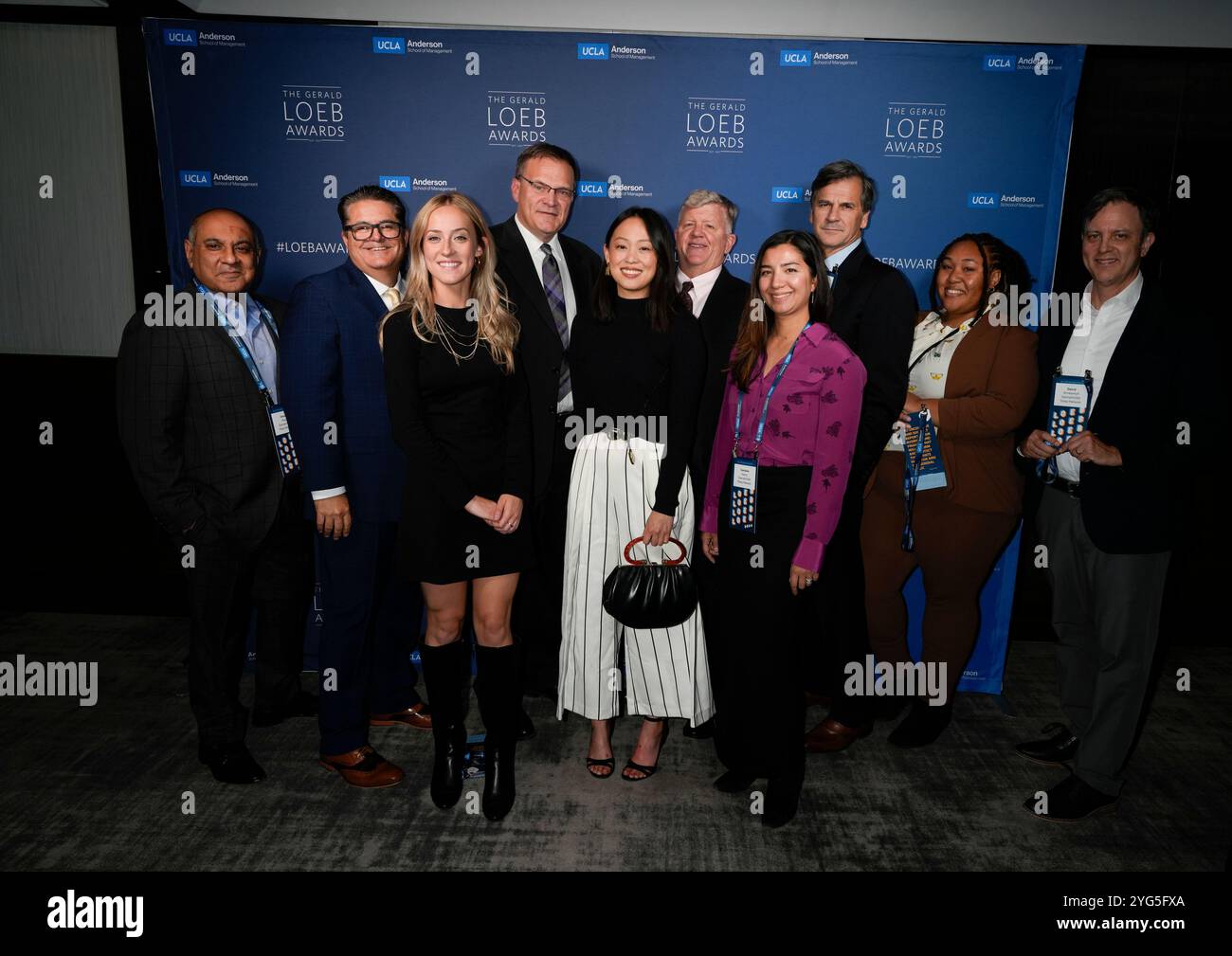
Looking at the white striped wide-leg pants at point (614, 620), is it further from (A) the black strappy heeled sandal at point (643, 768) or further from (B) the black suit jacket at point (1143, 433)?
(B) the black suit jacket at point (1143, 433)

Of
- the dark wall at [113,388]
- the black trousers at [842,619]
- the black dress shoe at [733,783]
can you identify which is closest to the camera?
the black dress shoe at [733,783]

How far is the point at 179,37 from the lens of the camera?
135 inches

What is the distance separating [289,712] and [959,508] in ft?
9.28

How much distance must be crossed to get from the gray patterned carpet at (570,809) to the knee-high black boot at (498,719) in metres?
0.08

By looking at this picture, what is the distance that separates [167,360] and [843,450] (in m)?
2.22

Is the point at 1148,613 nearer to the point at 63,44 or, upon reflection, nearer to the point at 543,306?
the point at 543,306

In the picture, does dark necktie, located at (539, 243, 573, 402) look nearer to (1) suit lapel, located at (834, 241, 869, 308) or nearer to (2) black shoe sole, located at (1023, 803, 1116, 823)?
(1) suit lapel, located at (834, 241, 869, 308)

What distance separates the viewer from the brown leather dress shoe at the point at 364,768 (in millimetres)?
2854

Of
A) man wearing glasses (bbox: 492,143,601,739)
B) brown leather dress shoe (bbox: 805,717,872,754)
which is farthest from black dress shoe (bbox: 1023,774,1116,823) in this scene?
man wearing glasses (bbox: 492,143,601,739)

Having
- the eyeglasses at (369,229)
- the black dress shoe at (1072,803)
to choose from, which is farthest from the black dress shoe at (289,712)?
the black dress shoe at (1072,803)

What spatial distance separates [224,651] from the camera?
9.60ft

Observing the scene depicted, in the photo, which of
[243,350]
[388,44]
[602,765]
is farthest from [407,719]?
[388,44]

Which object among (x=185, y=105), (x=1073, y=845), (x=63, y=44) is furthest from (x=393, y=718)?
(x=63, y=44)

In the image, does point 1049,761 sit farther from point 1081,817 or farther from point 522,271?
point 522,271
